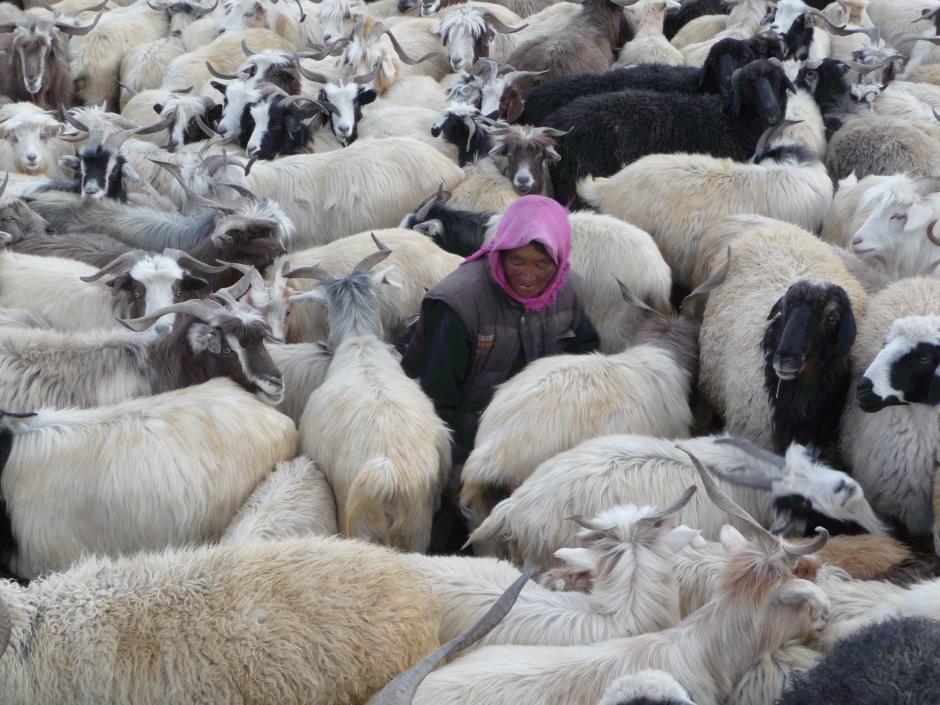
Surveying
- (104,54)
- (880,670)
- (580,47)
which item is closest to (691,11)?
(580,47)

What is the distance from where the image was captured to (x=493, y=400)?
492 cm

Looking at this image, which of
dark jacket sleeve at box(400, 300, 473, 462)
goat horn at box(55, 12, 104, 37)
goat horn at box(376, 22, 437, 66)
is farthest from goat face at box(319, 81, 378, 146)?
dark jacket sleeve at box(400, 300, 473, 462)

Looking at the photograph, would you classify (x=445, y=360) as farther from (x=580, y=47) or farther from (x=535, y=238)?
(x=580, y=47)

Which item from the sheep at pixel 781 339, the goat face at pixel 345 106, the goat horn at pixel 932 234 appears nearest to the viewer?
the sheep at pixel 781 339

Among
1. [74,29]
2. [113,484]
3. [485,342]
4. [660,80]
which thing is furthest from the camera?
[74,29]

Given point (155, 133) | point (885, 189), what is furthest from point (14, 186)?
point (885, 189)

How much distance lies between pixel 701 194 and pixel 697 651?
3587 millimetres

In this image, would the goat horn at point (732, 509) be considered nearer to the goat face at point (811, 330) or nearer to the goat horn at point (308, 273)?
the goat face at point (811, 330)

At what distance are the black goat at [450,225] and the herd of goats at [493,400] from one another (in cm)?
3

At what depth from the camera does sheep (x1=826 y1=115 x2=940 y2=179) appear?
22.7 ft

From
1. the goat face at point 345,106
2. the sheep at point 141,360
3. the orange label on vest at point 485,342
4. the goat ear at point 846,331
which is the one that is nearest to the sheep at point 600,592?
the goat ear at point 846,331

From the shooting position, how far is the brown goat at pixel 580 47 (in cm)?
891

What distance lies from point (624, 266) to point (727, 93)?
92.3 inches

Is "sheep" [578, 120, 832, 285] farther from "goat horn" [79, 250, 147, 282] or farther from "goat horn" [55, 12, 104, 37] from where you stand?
"goat horn" [55, 12, 104, 37]
